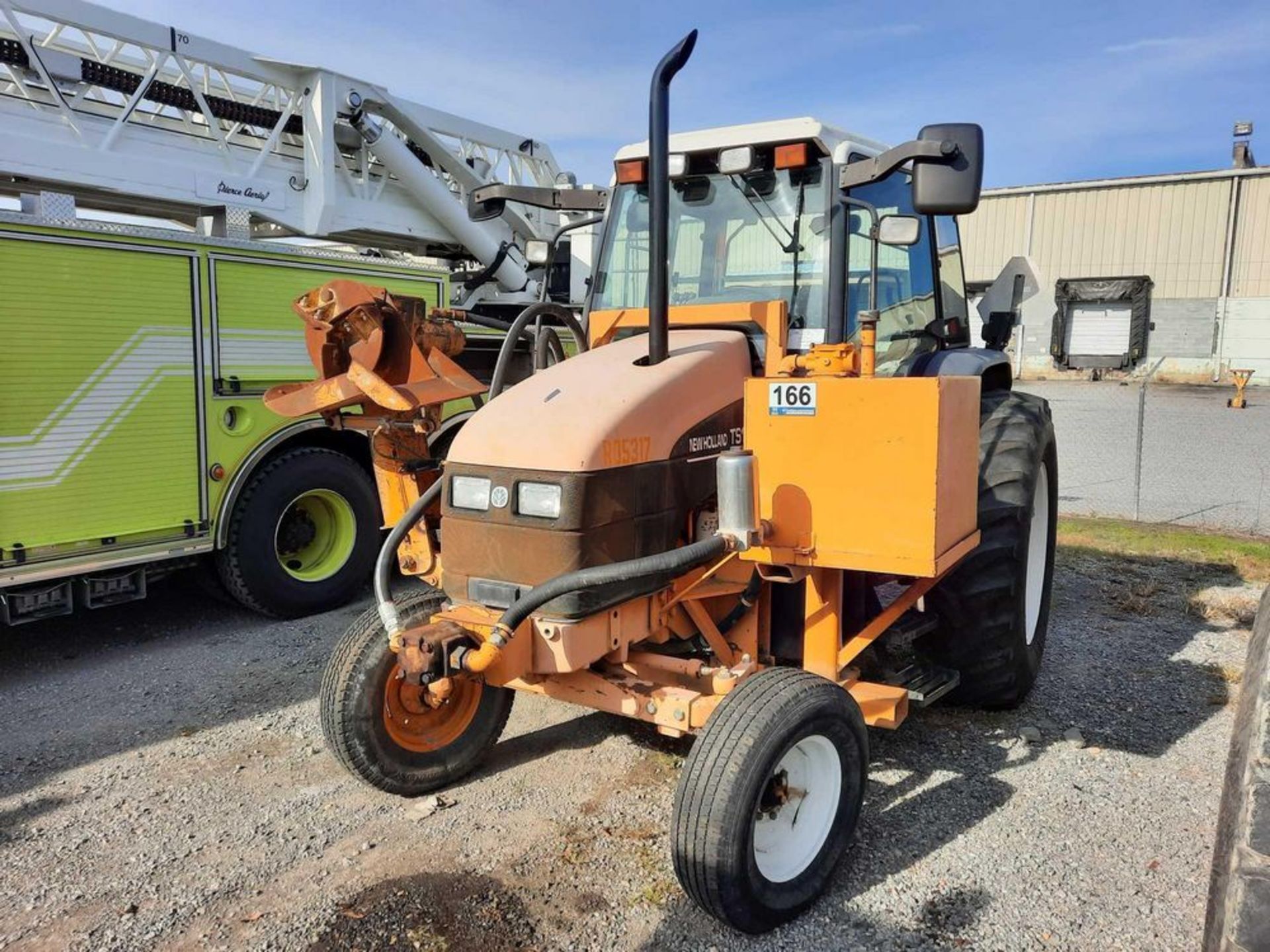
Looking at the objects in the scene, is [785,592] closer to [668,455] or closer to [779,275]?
[668,455]

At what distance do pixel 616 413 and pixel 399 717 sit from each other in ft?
4.73

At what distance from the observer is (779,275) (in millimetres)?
3682

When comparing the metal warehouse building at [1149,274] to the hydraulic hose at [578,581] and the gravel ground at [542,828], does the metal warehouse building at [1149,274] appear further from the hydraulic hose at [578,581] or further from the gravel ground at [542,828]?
the hydraulic hose at [578,581]

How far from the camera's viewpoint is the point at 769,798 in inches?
109

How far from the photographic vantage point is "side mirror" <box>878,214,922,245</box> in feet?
10.2

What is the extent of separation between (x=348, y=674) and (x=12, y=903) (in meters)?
1.16

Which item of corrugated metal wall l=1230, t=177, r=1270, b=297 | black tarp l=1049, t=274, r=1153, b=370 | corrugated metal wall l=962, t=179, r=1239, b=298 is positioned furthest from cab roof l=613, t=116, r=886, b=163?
corrugated metal wall l=1230, t=177, r=1270, b=297

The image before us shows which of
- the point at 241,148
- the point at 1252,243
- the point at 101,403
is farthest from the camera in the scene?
the point at 1252,243

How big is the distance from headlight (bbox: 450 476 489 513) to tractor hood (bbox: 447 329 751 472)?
0.18 feet

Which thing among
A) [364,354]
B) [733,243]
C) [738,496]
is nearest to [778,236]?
[733,243]

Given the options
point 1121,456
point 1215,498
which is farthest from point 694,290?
point 1121,456

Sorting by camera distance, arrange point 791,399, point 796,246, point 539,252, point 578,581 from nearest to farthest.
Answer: point 578,581
point 791,399
point 796,246
point 539,252

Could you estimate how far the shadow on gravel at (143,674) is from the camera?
13.3 ft

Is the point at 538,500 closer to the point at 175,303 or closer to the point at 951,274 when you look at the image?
the point at 951,274
